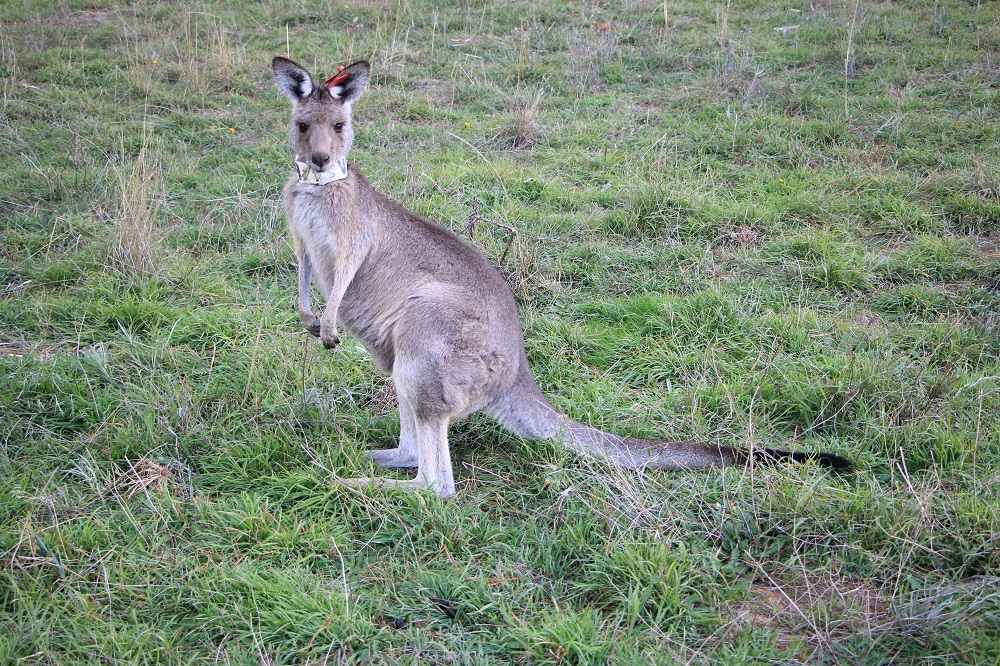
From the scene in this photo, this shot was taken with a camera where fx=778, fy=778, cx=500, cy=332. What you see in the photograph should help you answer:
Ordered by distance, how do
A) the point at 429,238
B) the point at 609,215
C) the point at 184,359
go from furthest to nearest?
the point at 609,215
the point at 184,359
the point at 429,238

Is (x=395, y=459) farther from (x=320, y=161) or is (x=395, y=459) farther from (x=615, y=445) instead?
(x=320, y=161)

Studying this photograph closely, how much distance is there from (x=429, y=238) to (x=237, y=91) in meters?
4.83

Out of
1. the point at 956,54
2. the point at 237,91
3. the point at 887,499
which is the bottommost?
the point at 887,499

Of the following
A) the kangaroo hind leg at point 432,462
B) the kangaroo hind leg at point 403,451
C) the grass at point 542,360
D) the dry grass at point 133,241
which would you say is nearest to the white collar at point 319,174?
the grass at point 542,360

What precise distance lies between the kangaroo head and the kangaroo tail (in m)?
1.37

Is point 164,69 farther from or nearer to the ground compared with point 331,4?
nearer to the ground

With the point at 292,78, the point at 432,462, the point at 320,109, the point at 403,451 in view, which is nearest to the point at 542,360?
the point at 403,451

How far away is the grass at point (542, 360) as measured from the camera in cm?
265

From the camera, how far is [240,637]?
100 inches

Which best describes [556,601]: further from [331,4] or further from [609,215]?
[331,4]

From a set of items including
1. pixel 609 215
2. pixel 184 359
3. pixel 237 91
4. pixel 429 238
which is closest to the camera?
pixel 429 238

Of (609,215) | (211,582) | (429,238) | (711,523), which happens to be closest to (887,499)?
(711,523)

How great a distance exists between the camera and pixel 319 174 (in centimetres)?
358

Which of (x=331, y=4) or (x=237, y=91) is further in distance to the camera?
(x=331, y=4)
